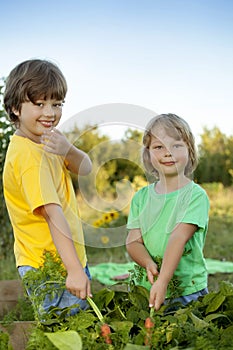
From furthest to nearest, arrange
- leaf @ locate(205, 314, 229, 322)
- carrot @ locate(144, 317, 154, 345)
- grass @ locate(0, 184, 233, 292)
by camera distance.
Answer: grass @ locate(0, 184, 233, 292) → leaf @ locate(205, 314, 229, 322) → carrot @ locate(144, 317, 154, 345)

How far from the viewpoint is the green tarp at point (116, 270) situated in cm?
516

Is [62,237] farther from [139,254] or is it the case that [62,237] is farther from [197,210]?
[197,210]

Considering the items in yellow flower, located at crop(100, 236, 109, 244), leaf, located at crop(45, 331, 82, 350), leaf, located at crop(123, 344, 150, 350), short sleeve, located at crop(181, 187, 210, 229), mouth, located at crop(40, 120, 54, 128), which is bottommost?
leaf, located at crop(123, 344, 150, 350)

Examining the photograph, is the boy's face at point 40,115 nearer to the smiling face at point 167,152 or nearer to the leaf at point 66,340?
the smiling face at point 167,152

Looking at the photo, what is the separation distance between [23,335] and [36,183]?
62 centimetres

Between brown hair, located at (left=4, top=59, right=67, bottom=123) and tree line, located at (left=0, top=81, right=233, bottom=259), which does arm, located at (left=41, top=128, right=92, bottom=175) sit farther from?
brown hair, located at (left=4, top=59, right=67, bottom=123)

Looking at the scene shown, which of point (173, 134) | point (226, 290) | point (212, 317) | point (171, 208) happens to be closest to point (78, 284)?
point (212, 317)

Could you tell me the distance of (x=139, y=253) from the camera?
244 cm

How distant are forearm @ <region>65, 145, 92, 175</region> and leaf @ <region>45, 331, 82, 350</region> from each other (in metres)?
0.98

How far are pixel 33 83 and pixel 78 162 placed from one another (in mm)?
424

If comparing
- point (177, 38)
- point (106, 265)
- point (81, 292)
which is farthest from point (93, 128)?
point (177, 38)

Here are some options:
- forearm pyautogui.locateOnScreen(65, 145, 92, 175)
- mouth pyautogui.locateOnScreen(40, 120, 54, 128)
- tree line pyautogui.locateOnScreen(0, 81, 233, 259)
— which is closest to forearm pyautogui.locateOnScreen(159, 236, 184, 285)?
tree line pyautogui.locateOnScreen(0, 81, 233, 259)

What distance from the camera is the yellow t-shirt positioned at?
222 centimetres

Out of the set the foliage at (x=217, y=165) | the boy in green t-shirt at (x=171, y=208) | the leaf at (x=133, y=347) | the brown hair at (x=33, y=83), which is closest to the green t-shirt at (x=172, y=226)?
the boy in green t-shirt at (x=171, y=208)
